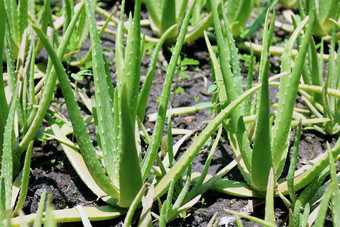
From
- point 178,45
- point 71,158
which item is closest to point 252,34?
point 178,45

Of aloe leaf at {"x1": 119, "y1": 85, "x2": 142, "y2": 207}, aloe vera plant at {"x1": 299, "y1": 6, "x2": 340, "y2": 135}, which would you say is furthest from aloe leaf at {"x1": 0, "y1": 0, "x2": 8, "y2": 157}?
aloe vera plant at {"x1": 299, "y1": 6, "x2": 340, "y2": 135}

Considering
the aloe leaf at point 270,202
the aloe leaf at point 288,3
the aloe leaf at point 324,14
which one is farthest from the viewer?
the aloe leaf at point 288,3

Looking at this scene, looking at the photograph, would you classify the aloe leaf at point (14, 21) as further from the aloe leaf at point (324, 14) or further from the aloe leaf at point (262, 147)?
the aloe leaf at point (324, 14)

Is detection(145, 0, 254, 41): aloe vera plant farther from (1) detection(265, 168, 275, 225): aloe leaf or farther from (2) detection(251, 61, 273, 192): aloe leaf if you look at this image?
(1) detection(265, 168, 275, 225): aloe leaf

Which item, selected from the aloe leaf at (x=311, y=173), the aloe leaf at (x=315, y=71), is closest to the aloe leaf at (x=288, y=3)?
the aloe leaf at (x=315, y=71)

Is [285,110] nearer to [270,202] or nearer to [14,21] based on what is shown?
[270,202]
